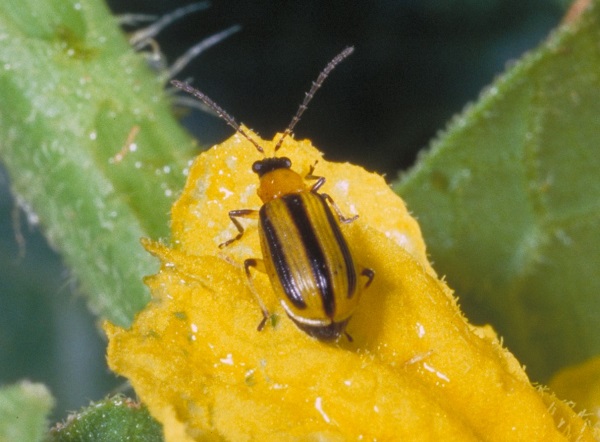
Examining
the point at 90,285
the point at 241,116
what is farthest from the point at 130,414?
the point at 241,116

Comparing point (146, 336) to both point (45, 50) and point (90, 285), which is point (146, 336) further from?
point (45, 50)

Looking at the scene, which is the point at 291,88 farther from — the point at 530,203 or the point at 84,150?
the point at 84,150

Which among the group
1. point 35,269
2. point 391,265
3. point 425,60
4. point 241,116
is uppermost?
point 391,265

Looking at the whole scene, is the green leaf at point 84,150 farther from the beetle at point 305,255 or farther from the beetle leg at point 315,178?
the beetle leg at point 315,178

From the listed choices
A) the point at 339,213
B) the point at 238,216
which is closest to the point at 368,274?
the point at 339,213

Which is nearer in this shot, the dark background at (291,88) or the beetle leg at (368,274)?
the beetle leg at (368,274)

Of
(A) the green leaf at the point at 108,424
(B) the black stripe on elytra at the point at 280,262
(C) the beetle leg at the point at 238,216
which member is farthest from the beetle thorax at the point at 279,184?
(A) the green leaf at the point at 108,424
